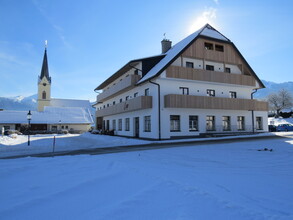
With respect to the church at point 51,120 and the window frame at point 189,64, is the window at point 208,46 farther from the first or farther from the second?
the church at point 51,120

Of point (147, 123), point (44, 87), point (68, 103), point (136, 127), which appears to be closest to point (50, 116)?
point (44, 87)

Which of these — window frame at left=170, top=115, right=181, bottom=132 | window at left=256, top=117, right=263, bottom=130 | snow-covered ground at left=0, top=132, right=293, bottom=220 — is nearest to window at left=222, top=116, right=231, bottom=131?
window at left=256, top=117, right=263, bottom=130

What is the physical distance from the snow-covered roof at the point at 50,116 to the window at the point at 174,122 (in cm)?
3645

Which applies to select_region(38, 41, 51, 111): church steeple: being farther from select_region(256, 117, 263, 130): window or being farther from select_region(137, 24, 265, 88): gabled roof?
select_region(256, 117, 263, 130): window

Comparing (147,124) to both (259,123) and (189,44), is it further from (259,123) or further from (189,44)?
(259,123)

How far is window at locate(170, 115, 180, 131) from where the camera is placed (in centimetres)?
2245

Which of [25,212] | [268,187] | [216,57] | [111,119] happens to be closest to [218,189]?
[268,187]

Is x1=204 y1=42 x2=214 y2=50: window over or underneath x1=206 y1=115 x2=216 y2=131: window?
over

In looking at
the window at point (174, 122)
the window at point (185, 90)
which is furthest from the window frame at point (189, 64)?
the window at point (174, 122)

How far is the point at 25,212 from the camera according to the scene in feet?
12.7

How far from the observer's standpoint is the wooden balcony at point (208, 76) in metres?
22.3

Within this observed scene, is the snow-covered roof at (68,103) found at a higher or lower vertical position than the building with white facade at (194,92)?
higher

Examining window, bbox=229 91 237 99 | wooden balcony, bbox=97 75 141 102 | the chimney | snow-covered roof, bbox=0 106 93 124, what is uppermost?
the chimney

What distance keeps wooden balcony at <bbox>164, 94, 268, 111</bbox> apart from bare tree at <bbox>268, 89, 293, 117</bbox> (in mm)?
58739
